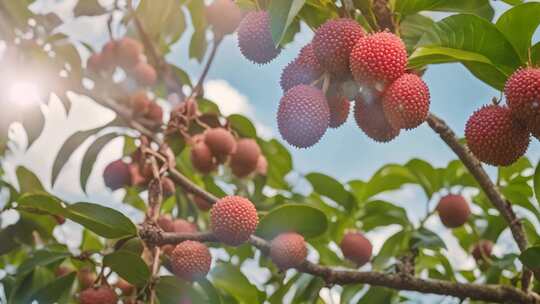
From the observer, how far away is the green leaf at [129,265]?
132 centimetres

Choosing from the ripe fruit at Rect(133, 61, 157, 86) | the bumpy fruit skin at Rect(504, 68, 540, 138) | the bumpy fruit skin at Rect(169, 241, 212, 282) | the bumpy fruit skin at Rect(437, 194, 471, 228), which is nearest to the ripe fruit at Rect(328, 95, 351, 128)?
the bumpy fruit skin at Rect(504, 68, 540, 138)

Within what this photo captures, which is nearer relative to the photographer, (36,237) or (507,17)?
(507,17)

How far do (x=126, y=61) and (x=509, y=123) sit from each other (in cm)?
196

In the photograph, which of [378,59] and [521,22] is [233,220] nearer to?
[378,59]

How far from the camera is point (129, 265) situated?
1.34m

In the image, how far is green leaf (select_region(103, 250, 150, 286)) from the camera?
1318 millimetres

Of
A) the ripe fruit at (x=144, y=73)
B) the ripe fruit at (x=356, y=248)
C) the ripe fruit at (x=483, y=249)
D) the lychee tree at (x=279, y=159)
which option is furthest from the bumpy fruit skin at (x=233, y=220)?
the ripe fruit at (x=144, y=73)

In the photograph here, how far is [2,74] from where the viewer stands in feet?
7.23

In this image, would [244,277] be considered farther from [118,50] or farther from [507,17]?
[118,50]

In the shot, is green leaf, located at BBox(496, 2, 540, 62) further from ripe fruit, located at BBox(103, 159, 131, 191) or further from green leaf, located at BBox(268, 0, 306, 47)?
ripe fruit, located at BBox(103, 159, 131, 191)

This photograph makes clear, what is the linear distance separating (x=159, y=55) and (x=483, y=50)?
5.90 feet

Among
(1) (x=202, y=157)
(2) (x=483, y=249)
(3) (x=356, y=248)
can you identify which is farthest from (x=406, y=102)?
(2) (x=483, y=249)

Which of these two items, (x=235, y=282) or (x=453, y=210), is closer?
(x=235, y=282)

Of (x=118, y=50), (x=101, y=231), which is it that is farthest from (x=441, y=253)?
(x=118, y=50)
